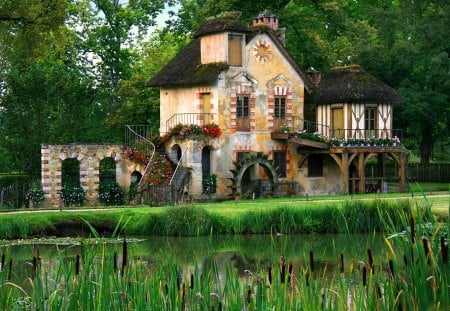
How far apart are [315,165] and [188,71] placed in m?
7.18

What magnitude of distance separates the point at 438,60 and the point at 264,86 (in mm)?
8333

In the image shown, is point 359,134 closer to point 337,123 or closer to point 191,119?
point 337,123

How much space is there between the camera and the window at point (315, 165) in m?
41.2

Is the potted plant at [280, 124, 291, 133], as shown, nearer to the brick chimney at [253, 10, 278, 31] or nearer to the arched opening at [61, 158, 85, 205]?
the brick chimney at [253, 10, 278, 31]

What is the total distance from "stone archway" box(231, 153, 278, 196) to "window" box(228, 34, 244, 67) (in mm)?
3922

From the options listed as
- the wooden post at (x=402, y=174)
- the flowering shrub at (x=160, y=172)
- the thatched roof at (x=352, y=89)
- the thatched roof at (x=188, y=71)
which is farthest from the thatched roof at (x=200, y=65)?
the wooden post at (x=402, y=174)

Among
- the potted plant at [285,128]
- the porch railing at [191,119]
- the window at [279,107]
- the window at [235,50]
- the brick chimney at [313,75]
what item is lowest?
the potted plant at [285,128]

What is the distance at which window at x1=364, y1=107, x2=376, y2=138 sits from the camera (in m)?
40.0

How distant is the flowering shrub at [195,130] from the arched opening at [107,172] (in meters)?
3.70

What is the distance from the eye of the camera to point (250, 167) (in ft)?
129

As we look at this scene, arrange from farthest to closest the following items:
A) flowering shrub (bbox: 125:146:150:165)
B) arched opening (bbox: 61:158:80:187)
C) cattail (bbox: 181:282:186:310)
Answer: arched opening (bbox: 61:158:80:187) < flowering shrub (bbox: 125:146:150:165) < cattail (bbox: 181:282:186:310)

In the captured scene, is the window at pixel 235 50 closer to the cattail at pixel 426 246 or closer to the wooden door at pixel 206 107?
→ the wooden door at pixel 206 107

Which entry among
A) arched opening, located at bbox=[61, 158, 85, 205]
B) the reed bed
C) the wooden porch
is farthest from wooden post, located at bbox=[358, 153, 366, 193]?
the reed bed

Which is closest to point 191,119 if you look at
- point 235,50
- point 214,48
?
point 214,48
